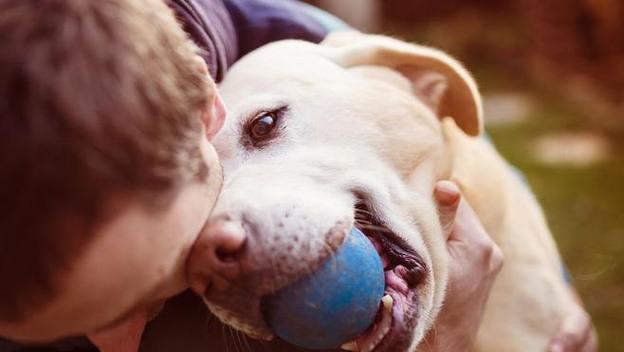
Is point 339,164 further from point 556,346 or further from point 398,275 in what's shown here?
point 556,346

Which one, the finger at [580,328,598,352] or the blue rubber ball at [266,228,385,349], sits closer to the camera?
the blue rubber ball at [266,228,385,349]

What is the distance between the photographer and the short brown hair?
0.89 meters

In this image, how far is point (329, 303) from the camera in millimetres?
1134

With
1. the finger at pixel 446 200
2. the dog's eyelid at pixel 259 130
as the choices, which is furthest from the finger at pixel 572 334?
the dog's eyelid at pixel 259 130

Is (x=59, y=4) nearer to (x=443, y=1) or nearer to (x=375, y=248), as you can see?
(x=375, y=248)

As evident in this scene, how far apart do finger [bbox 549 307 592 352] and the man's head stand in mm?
865

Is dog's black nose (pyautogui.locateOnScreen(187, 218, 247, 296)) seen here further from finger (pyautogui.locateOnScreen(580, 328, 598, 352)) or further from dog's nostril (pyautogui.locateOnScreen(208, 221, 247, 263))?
finger (pyautogui.locateOnScreen(580, 328, 598, 352))

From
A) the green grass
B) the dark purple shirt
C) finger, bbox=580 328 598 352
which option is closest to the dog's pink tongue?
the dark purple shirt

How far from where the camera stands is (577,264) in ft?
8.71

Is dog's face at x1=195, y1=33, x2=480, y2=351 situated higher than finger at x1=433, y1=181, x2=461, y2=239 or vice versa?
dog's face at x1=195, y1=33, x2=480, y2=351

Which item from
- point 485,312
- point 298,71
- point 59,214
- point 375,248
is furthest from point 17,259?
point 485,312

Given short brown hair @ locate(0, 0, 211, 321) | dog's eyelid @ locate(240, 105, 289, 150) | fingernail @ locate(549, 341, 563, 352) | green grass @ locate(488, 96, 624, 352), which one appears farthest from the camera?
green grass @ locate(488, 96, 624, 352)

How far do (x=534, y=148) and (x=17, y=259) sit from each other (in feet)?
8.81

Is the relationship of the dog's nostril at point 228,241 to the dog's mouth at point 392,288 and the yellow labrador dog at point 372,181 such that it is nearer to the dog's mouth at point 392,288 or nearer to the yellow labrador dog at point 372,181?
the yellow labrador dog at point 372,181
